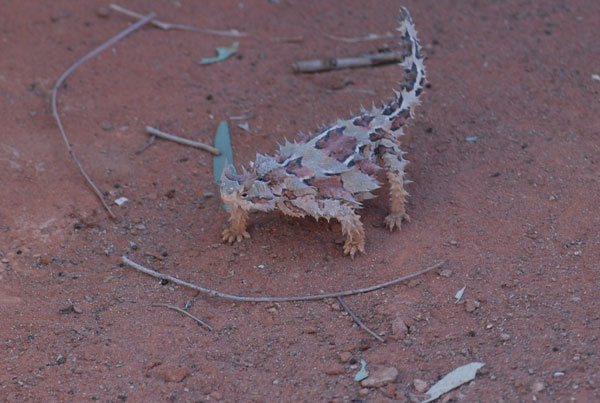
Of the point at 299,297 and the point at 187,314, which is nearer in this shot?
the point at 187,314

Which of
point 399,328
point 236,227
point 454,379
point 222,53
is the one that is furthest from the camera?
point 222,53

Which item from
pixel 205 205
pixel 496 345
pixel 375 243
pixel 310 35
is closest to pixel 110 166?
pixel 205 205

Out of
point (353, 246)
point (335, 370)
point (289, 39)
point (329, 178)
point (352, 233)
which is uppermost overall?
point (329, 178)

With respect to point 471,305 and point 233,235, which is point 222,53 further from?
point 471,305

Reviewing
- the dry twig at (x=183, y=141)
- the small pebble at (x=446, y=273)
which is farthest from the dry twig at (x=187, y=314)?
the dry twig at (x=183, y=141)

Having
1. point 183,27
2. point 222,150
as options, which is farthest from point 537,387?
point 183,27

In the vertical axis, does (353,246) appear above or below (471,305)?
below

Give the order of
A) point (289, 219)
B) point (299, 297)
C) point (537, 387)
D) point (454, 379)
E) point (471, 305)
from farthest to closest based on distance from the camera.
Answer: point (289, 219), point (299, 297), point (471, 305), point (454, 379), point (537, 387)
